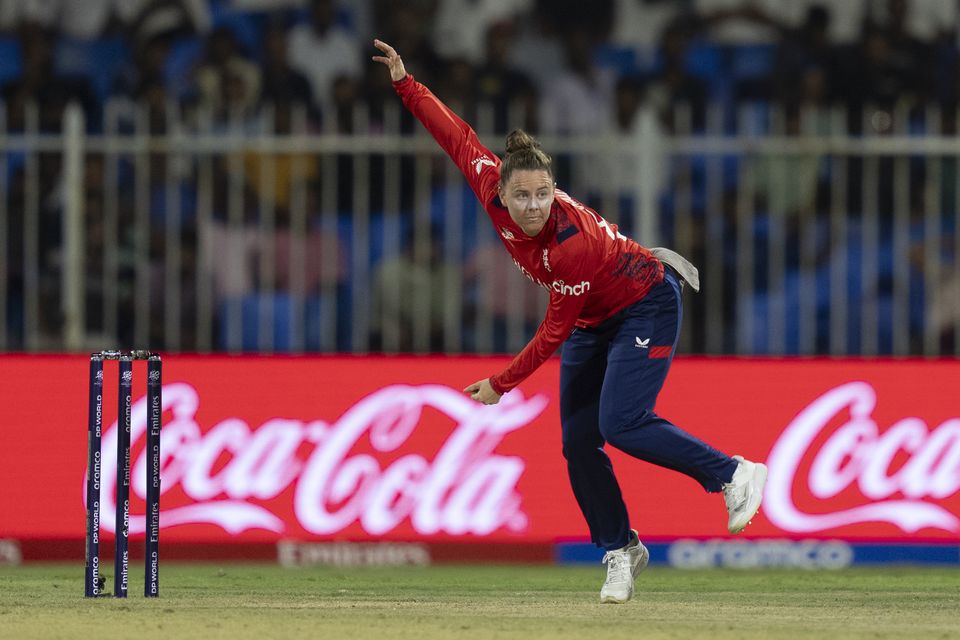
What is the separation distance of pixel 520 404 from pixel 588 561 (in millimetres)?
1002

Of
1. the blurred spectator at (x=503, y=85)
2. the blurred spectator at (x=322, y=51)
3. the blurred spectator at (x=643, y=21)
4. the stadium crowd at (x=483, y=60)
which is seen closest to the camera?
the blurred spectator at (x=503, y=85)

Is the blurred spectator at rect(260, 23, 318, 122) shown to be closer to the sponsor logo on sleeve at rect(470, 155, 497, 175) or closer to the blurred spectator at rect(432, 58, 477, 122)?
the blurred spectator at rect(432, 58, 477, 122)

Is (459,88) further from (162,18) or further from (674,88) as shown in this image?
(162,18)

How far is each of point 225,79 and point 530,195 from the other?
643 cm

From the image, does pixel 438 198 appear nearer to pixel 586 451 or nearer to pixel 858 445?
pixel 858 445

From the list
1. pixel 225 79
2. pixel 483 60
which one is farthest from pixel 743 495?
pixel 225 79

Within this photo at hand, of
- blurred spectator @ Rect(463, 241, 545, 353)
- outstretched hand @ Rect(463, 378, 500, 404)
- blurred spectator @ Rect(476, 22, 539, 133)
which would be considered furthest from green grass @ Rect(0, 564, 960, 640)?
blurred spectator @ Rect(476, 22, 539, 133)

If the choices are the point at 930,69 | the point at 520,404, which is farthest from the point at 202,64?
the point at 930,69

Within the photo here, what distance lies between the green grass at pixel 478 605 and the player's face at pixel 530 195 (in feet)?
5.60

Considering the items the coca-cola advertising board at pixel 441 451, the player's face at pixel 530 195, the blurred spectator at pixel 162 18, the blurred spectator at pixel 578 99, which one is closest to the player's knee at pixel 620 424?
the player's face at pixel 530 195

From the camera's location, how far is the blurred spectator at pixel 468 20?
1404 cm

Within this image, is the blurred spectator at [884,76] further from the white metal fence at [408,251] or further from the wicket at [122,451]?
the wicket at [122,451]

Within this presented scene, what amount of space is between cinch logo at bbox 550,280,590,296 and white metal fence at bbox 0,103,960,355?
429 cm

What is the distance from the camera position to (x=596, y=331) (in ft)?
26.6
